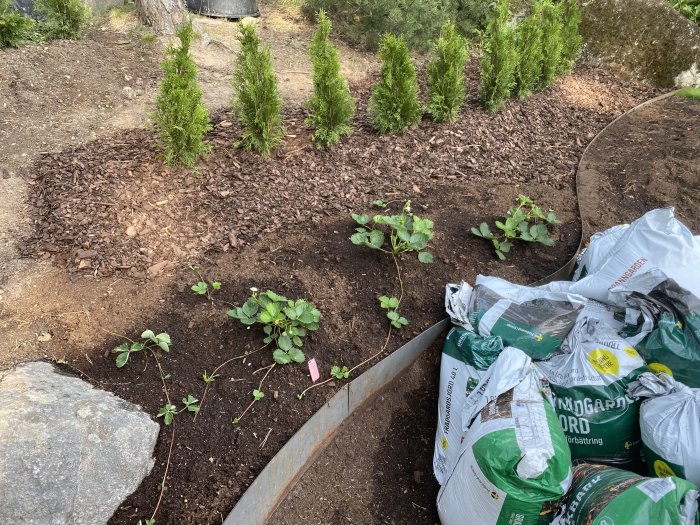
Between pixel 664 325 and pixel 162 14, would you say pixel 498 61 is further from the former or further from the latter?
pixel 162 14

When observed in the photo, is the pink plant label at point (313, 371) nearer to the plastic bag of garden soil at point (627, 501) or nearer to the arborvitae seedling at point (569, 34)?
the plastic bag of garden soil at point (627, 501)

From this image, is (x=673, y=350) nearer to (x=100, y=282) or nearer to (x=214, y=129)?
(x=100, y=282)

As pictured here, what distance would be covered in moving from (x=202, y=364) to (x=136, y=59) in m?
4.03

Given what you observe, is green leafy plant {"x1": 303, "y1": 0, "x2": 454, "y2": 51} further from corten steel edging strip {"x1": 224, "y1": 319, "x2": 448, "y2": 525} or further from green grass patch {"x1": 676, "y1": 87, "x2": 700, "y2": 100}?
corten steel edging strip {"x1": 224, "y1": 319, "x2": 448, "y2": 525}

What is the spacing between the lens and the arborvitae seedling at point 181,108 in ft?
12.2

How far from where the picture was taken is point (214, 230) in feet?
12.1

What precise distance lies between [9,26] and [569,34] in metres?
5.78

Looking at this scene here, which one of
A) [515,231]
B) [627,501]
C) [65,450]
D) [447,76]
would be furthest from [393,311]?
[447,76]

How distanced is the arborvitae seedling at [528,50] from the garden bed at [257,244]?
462mm

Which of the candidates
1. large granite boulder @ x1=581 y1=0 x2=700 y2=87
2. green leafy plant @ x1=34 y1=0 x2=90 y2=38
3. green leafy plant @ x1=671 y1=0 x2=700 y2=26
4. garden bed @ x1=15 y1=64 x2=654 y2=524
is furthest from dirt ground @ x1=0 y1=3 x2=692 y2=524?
green leafy plant @ x1=671 y1=0 x2=700 y2=26

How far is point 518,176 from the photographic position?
15.2 feet

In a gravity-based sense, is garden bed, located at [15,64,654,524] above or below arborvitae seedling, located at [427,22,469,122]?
below

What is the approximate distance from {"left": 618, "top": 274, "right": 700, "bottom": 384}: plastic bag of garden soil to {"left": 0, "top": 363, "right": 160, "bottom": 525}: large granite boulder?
2.41m

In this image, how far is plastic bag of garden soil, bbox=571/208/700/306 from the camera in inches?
116
